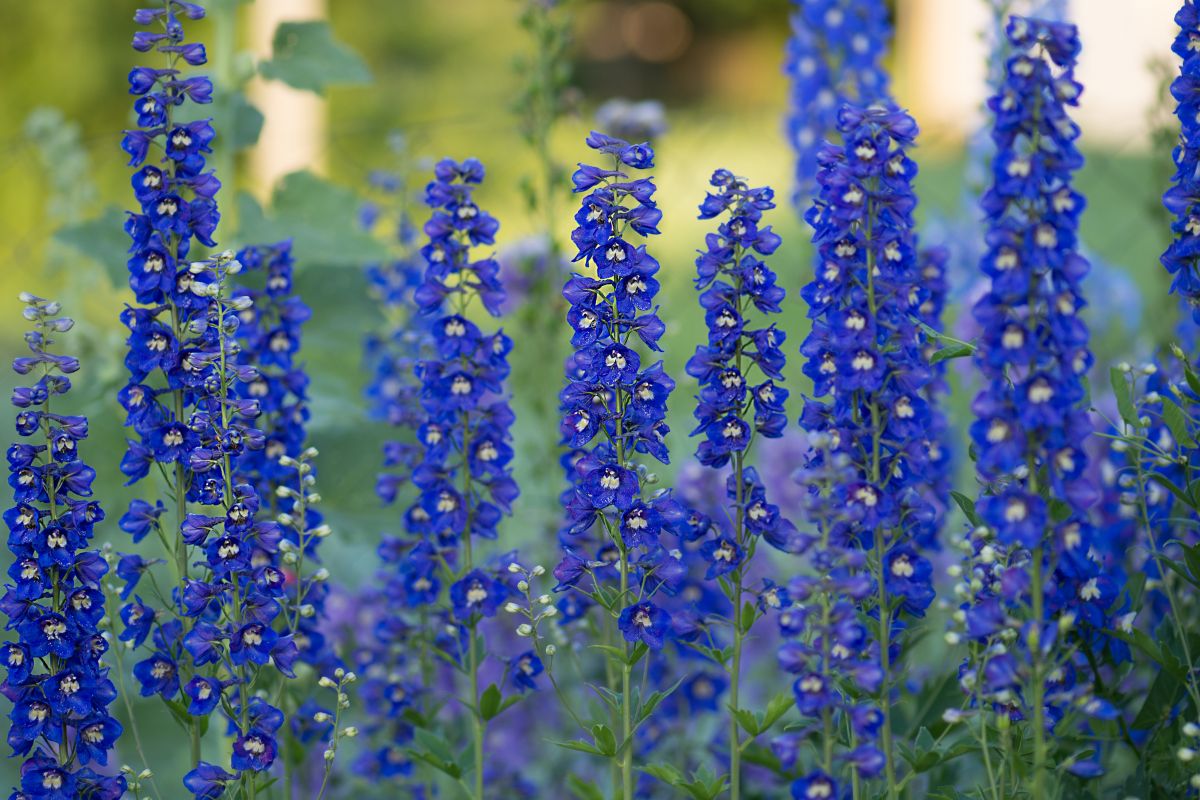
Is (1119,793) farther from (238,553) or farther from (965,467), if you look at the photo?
(965,467)

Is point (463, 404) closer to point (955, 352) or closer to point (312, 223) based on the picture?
point (955, 352)

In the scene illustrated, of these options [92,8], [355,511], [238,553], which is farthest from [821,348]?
[92,8]

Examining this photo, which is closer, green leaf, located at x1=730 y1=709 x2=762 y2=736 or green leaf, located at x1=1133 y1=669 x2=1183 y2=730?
green leaf, located at x1=730 y1=709 x2=762 y2=736

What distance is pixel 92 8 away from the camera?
40.9 ft

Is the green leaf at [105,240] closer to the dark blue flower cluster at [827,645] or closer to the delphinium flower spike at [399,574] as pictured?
the delphinium flower spike at [399,574]

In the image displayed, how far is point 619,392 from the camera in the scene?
228 cm

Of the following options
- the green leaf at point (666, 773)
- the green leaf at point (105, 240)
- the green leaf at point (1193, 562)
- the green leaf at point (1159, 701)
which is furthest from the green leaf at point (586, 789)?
the green leaf at point (105, 240)

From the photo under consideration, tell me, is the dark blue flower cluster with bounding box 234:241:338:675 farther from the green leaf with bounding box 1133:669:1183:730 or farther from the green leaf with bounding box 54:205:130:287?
the green leaf with bounding box 1133:669:1183:730

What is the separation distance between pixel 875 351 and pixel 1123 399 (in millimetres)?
587

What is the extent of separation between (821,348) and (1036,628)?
0.59 meters

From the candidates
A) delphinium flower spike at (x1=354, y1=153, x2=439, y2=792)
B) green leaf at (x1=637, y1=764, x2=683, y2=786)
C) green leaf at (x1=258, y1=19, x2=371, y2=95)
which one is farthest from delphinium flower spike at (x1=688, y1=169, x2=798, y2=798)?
green leaf at (x1=258, y1=19, x2=371, y2=95)

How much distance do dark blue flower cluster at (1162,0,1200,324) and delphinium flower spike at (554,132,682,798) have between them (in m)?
0.99

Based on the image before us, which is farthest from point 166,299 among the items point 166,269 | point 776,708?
point 776,708

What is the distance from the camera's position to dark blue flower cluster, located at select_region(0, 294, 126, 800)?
217 cm
